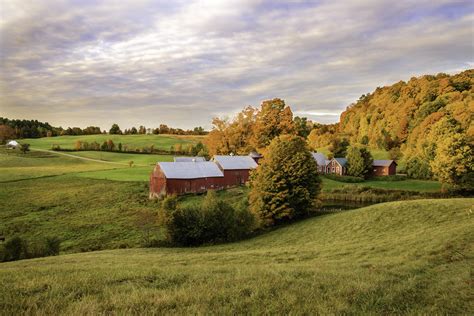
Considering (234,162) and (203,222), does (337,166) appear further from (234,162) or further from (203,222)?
(203,222)

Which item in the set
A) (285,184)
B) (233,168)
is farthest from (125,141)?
(285,184)

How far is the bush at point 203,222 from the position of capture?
31.1m

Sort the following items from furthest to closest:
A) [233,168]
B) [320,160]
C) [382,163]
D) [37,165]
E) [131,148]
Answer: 1. [131,148]
2. [320,160]
3. [37,165]
4. [382,163]
5. [233,168]

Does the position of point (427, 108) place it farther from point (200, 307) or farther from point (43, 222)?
point (200, 307)

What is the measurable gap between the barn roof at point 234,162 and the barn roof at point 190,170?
137 cm

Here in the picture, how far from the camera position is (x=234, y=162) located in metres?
65.6

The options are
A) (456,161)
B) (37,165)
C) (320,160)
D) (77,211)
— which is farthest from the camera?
(320,160)

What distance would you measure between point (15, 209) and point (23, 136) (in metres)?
124

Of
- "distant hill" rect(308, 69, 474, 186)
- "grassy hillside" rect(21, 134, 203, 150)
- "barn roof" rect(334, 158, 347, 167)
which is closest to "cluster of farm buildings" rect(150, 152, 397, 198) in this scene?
"distant hill" rect(308, 69, 474, 186)

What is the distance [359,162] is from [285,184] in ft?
147

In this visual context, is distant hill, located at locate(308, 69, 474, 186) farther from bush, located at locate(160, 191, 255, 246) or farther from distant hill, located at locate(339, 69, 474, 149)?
bush, located at locate(160, 191, 255, 246)

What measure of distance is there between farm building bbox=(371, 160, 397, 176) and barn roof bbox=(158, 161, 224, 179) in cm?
3972

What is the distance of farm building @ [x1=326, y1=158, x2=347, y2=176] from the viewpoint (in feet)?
266

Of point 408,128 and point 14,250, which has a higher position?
point 408,128
